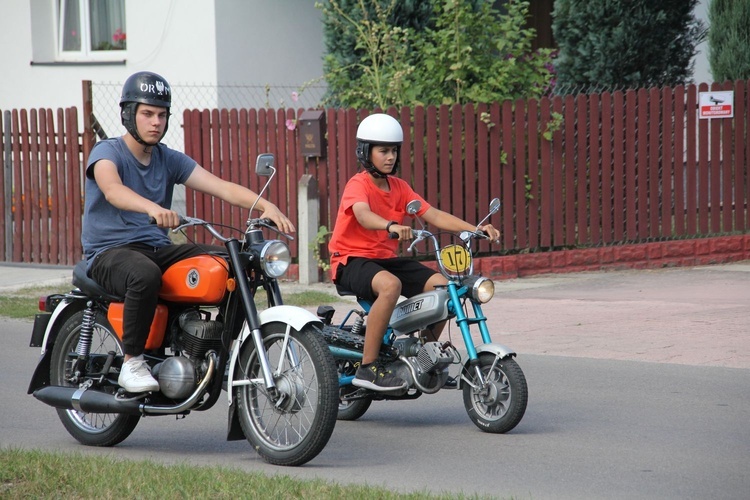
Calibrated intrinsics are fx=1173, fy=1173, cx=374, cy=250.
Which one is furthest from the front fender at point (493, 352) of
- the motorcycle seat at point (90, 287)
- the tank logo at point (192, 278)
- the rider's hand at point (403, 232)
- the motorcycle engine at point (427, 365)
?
the motorcycle seat at point (90, 287)

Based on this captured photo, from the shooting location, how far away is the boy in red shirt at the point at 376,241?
21.1 feet

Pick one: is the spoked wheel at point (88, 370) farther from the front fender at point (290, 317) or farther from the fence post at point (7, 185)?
the fence post at point (7, 185)

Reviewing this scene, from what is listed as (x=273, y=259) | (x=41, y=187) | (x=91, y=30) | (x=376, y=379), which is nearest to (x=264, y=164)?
(x=273, y=259)

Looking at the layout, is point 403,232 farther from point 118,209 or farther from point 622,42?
point 622,42

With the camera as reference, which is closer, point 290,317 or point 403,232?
point 290,317

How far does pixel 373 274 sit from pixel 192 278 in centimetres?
120

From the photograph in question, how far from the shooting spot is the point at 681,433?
6406 mm

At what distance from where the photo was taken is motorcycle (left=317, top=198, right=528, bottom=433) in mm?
6277

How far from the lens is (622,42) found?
1520 centimetres

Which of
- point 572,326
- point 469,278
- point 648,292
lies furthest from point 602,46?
point 469,278

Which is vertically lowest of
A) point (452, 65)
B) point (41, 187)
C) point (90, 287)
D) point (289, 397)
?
point (289, 397)

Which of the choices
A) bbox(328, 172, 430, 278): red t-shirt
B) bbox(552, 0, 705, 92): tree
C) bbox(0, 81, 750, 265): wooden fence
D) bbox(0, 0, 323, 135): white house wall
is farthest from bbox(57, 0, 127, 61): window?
bbox(328, 172, 430, 278): red t-shirt

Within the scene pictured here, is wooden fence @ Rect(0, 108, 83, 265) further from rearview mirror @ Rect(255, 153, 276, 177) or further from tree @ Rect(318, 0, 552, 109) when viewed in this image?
rearview mirror @ Rect(255, 153, 276, 177)

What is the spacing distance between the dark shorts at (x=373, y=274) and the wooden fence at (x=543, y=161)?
20.4ft
